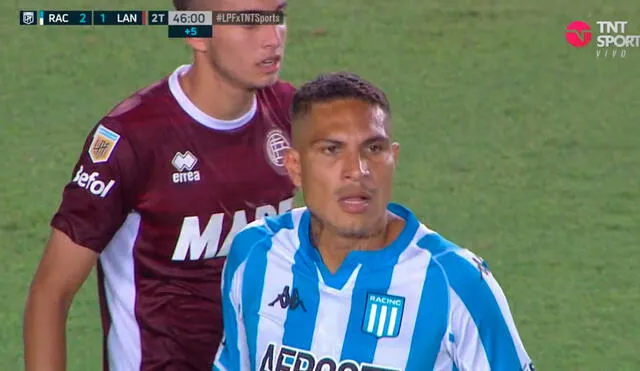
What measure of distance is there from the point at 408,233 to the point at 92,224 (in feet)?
2.75

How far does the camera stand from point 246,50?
4.17 meters

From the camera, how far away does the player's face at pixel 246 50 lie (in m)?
A: 4.14

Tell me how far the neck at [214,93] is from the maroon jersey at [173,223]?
2 centimetres

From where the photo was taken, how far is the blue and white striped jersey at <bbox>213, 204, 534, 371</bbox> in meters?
3.40

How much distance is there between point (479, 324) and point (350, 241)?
1.21 ft

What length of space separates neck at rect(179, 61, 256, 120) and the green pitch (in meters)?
2.10

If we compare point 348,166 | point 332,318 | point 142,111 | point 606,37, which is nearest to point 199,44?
point 142,111

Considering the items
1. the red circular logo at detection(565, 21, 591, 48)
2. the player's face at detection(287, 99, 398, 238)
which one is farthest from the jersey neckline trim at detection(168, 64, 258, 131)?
the red circular logo at detection(565, 21, 591, 48)

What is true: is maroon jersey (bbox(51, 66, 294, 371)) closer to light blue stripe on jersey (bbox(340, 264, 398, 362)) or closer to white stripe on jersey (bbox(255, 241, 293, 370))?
white stripe on jersey (bbox(255, 241, 293, 370))

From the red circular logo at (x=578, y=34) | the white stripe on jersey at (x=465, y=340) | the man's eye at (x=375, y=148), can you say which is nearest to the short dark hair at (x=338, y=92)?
the man's eye at (x=375, y=148)

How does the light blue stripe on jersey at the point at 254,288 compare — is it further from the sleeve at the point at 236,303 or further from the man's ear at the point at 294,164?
the man's ear at the point at 294,164

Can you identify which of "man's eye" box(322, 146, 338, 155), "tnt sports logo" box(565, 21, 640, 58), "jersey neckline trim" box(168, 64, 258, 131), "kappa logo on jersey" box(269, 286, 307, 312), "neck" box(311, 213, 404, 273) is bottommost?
"kappa logo on jersey" box(269, 286, 307, 312)

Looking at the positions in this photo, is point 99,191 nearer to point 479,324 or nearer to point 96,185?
point 96,185

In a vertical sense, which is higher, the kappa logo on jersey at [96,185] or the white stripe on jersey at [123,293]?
the kappa logo on jersey at [96,185]
